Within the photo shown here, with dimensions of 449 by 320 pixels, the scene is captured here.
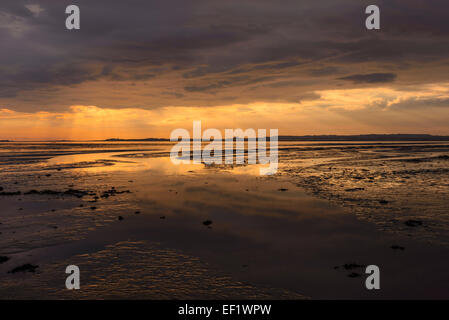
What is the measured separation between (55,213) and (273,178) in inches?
741

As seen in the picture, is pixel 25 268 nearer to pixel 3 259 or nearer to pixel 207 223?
pixel 3 259

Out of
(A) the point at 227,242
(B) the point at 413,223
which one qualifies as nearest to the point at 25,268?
(A) the point at 227,242

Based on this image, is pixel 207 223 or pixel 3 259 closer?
pixel 3 259

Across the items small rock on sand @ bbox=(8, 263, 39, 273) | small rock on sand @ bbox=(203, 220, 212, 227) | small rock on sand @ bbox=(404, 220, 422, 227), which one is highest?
small rock on sand @ bbox=(404, 220, 422, 227)

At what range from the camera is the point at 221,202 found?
61.8ft

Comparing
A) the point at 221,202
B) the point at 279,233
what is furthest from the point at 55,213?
the point at 279,233

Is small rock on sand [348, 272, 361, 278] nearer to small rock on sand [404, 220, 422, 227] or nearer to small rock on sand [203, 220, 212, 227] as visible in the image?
small rock on sand [404, 220, 422, 227]

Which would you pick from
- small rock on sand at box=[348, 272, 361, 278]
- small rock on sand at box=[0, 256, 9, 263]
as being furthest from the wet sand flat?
small rock on sand at box=[0, 256, 9, 263]

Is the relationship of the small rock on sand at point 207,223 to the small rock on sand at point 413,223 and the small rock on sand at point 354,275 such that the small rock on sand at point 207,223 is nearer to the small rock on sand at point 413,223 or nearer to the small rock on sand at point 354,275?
the small rock on sand at point 354,275

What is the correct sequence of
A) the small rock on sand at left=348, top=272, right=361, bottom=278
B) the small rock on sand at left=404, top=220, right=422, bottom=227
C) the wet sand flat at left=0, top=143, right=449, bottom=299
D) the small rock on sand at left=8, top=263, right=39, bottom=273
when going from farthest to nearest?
the small rock on sand at left=404, top=220, right=422, bottom=227
the small rock on sand at left=8, top=263, right=39, bottom=273
the small rock on sand at left=348, top=272, right=361, bottom=278
the wet sand flat at left=0, top=143, right=449, bottom=299

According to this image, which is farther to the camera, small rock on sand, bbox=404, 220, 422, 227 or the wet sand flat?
small rock on sand, bbox=404, 220, 422, 227
